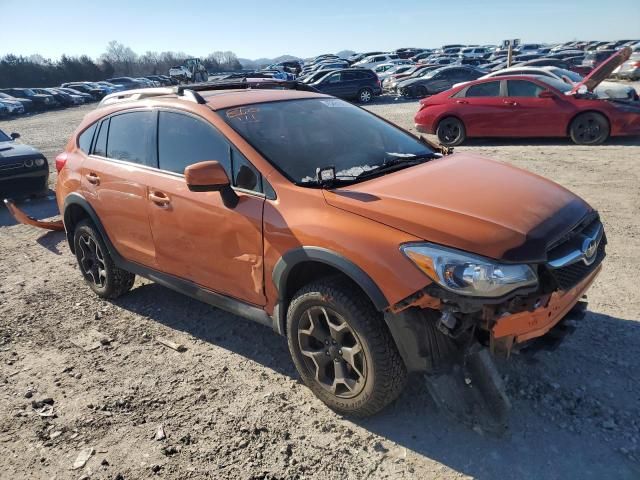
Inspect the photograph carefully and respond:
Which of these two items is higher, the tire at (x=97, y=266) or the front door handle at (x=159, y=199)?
the front door handle at (x=159, y=199)

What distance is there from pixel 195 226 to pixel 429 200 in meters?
1.60

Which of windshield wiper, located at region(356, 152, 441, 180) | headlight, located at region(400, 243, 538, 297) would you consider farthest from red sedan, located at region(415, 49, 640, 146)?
headlight, located at region(400, 243, 538, 297)

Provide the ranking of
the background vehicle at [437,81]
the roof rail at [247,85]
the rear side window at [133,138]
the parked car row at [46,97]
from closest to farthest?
the rear side window at [133,138] → the roof rail at [247,85] → the background vehicle at [437,81] → the parked car row at [46,97]

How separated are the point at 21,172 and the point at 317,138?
7.45 m

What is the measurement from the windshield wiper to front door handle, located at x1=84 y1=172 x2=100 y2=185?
2415 mm

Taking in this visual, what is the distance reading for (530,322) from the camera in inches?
96.0

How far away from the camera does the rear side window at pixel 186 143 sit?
334 centimetres

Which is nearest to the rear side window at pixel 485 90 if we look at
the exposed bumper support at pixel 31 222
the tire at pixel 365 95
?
the exposed bumper support at pixel 31 222

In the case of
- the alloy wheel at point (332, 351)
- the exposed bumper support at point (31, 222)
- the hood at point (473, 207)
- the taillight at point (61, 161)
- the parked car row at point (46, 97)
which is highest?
the hood at point (473, 207)

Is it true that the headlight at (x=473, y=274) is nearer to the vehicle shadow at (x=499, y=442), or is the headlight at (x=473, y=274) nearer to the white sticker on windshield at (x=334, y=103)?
the vehicle shadow at (x=499, y=442)

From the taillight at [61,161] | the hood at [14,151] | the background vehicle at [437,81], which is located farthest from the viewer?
the background vehicle at [437,81]

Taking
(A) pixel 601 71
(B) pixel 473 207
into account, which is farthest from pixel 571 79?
(B) pixel 473 207

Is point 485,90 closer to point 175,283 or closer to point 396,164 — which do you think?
point 396,164

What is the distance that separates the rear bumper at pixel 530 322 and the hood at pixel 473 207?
27 cm
